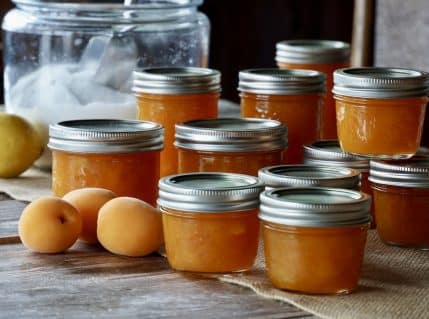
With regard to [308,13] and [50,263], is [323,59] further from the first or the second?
[308,13]

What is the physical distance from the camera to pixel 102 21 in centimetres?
175

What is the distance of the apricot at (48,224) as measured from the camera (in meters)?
1.24

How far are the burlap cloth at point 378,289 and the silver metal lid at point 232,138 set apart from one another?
152 millimetres

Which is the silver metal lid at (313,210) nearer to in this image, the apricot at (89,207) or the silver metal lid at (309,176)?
the silver metal lid at (309,176)

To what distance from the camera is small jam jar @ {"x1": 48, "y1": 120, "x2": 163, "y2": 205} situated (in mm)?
1379

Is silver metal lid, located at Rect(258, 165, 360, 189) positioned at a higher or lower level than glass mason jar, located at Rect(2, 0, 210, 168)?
lower

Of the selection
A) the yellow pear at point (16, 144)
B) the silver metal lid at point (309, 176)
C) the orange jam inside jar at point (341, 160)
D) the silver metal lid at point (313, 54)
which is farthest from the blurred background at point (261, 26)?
the silver metal lid at point (309, 176)

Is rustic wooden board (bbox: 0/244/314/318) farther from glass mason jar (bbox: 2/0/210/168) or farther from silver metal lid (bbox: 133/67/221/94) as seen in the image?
glass mason jar (bbox: 2/0/210/168)

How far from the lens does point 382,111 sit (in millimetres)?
1291

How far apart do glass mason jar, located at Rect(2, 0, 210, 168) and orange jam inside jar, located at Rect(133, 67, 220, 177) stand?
0.64ft

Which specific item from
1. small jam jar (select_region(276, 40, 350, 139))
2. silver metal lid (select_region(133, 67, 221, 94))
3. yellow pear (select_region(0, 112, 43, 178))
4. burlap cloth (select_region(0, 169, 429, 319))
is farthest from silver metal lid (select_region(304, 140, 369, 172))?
yellow pear (select_region(0, 112, 43, 178))

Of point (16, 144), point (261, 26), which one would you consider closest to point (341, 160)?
point (16, 144)

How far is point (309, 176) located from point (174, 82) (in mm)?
320

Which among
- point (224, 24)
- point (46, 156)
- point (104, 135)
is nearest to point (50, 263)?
point (104, 135)
